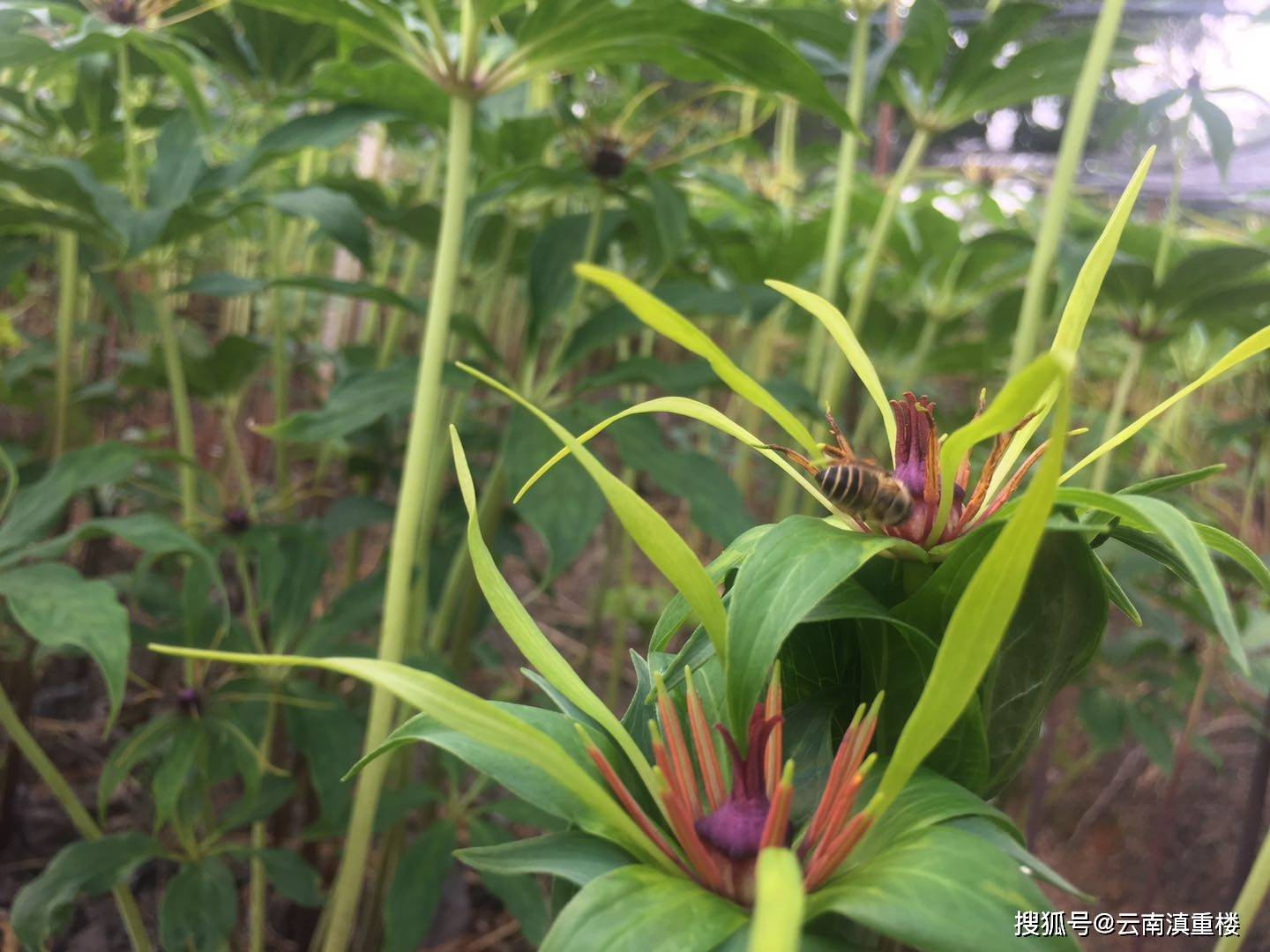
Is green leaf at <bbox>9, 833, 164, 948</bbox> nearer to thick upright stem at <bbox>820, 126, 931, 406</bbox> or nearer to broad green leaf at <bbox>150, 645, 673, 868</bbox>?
broad green leaf at <bbox>150, 645, 673, 868</bbox>

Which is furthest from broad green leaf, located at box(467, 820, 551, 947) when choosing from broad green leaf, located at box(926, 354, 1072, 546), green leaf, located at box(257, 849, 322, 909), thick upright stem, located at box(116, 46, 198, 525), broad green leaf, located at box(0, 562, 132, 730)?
broad green leaf, located at box(926, 354, 1072, 546)

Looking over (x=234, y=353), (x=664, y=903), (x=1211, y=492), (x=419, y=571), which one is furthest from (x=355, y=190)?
(x=1211, y=492)

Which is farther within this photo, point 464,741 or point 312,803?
point 312,803

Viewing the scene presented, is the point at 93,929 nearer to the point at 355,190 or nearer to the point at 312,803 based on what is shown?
the point at 312,803

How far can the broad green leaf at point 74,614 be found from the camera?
0.46 m

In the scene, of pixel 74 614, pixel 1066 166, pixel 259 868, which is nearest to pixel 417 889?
pixel 259 868

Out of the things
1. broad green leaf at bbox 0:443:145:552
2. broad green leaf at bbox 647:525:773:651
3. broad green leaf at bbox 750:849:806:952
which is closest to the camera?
broad green leaf at bbox 750:849:806:952

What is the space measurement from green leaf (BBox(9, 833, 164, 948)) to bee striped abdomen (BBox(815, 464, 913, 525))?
1.97ft

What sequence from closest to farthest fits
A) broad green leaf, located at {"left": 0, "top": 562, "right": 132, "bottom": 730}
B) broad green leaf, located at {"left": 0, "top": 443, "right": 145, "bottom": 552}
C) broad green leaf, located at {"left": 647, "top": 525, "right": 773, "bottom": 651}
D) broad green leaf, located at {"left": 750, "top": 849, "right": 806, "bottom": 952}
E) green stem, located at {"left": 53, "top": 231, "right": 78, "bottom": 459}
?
broad green leaf, located at {"left": 750, "top": 849, "right": 806, "bottom": 952}
broad green leaf, located at {"left": 647, "top": 525, "right": 773, "bottom": 651}
broad green leaf, located at {"left": 0, "top": 562, "right": 132, "bottom": 730}
broad green leaf, located at {"left": 0, "top": 443, "right": 145, "bottom": 552}
green stem, located at {"left": 53, "top": 231, "right": 78, "bottom": 459}

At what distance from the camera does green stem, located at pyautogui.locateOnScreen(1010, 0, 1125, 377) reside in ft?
1.95

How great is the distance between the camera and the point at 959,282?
99 cm

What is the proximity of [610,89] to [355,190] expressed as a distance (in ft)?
2.30

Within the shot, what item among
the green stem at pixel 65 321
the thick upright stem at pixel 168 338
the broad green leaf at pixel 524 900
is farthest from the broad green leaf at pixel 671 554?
the green stem at pixel 65 321

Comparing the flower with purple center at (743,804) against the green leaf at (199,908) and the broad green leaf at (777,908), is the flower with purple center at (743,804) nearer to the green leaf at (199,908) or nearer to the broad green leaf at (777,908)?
the broad green leaf at (777,908)
